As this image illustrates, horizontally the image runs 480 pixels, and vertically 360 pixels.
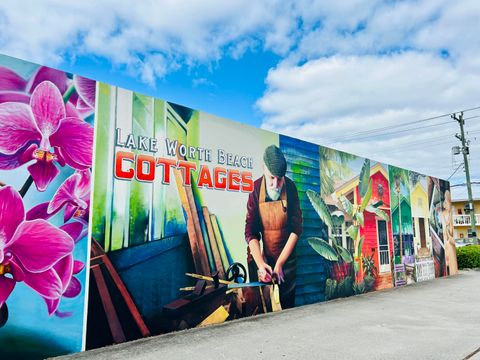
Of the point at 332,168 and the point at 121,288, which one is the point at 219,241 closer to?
the point at 121,288

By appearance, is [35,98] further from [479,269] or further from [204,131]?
[479,269]

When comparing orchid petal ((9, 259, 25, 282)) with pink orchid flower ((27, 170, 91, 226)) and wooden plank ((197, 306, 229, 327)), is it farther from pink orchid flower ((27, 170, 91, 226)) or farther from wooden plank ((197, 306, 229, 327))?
wooden plank ((197, 306, 229, 327))

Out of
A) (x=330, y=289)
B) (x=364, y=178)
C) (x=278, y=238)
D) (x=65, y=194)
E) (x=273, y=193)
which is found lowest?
(x=330, y=289)

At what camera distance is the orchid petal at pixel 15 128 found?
5.57 meters

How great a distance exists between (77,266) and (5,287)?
999 mm

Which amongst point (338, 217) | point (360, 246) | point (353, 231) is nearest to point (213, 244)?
point (338, 217)

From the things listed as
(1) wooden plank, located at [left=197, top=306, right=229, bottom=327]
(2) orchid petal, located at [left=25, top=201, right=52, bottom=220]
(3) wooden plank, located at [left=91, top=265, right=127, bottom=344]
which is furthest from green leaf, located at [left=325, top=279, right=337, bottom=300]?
(2) orchid petal, located at [left=25, top=201, right=52, bottom=220]

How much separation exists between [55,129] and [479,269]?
22.5 metres

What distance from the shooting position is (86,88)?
6.51m

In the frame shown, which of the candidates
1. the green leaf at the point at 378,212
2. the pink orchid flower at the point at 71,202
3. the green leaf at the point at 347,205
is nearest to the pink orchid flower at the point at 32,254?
the pink orchid flower at the point at 71,202

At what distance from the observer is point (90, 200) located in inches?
250

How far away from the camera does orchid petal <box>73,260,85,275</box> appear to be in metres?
6.07

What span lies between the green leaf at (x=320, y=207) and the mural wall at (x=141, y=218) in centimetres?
6

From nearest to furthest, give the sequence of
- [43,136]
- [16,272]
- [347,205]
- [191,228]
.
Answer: [16,272] → [43,136] → [191,228] → [347,205]
